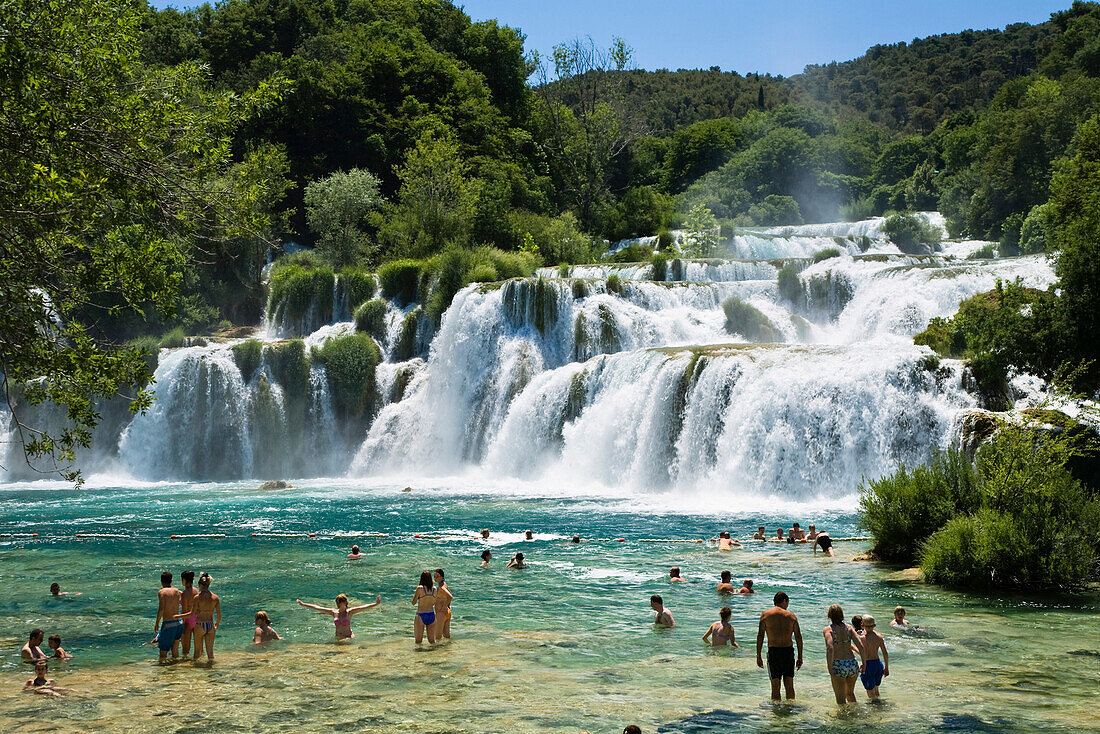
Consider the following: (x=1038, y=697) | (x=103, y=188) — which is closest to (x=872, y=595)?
(x=1038, y=697)

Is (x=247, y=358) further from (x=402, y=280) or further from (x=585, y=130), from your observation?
(x=585, y=130)

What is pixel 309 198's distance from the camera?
4997cm

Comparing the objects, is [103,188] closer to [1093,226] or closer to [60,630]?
[60,630]

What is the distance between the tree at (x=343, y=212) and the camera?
4812 centimetres

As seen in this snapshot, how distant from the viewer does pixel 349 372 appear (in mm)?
35875

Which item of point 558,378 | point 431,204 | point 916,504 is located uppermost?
point 431,204

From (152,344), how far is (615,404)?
65.3ft

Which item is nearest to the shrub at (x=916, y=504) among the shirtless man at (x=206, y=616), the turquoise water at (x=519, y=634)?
the turquoise water at (x=519, y=634)

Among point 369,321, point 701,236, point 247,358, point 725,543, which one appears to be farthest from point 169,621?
point 701,236

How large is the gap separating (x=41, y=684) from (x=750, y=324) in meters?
26.7

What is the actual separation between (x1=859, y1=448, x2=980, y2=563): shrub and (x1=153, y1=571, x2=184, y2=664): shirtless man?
11.3 metres

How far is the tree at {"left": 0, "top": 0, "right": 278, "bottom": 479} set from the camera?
332 inches

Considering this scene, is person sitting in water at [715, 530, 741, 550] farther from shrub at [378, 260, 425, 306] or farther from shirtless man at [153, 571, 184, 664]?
shrub at [378, 260, 425, 306]

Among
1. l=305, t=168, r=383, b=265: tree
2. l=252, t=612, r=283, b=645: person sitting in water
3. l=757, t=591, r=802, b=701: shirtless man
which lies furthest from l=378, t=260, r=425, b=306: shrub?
l=757, t=591, r=802, b=701: shirtless man
